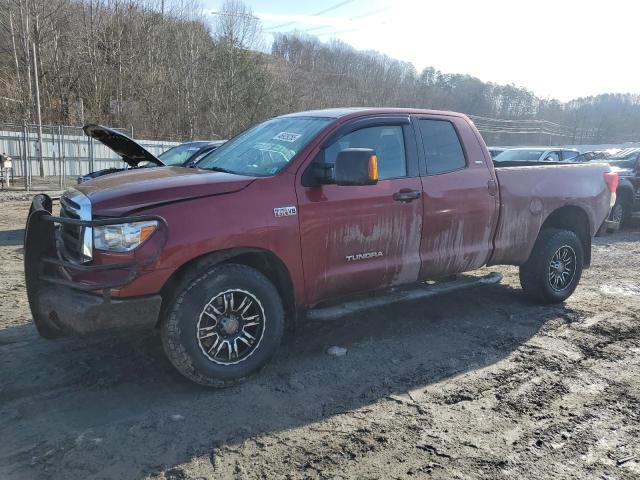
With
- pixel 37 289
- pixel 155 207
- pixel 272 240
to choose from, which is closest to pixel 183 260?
pixel 155 207

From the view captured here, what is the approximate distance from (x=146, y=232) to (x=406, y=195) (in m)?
2.15

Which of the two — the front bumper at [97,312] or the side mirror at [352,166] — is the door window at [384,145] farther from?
the front bumper at [97,312]

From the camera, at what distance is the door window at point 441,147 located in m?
4.72

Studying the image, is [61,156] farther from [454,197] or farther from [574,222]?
[574,222]

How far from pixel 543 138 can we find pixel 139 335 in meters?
57.7

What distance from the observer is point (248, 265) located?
3875 mm

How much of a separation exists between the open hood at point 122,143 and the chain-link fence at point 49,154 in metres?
15.1

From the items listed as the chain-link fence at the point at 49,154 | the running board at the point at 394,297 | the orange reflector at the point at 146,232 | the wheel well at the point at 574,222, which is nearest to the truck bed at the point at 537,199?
the wheel well at the point at 574,222

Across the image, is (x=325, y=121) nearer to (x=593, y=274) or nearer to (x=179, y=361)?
(x=179, y=361)

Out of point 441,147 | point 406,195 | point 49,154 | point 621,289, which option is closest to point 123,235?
point 406,195

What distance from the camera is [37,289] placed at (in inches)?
144

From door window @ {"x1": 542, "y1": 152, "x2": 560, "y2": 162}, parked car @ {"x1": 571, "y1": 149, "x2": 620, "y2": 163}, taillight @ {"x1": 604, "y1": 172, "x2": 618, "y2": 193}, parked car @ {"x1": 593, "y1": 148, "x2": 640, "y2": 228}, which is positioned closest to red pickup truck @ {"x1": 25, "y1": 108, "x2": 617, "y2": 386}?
taillight @ {"x1": 604, "y1": 172, "x2": 618, "y2": 193}

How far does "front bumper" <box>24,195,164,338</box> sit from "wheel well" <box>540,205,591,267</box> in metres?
4.44

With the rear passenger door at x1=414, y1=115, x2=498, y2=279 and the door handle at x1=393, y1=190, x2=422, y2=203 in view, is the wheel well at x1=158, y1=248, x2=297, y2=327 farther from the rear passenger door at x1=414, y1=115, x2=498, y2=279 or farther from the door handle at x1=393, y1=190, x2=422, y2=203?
the rear passenger door at x1=414, y1=115, x2=498, y2=279
